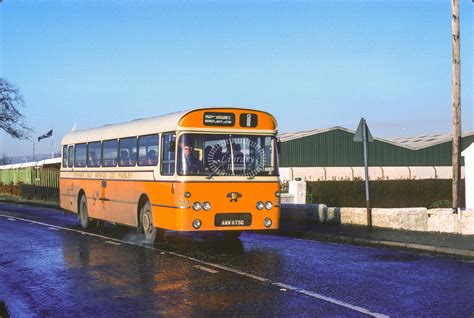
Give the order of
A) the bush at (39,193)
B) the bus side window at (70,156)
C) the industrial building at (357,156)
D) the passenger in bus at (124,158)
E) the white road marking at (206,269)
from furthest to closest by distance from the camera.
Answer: the industrial building at (357,156) < the bush at (39,193) < the bus side window at (70,156) < the passenger in bus at (124,158) < the white road marking at (206,269)

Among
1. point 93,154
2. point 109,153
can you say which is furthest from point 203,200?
point 93,154

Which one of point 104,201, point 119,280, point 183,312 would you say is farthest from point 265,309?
point 104,201

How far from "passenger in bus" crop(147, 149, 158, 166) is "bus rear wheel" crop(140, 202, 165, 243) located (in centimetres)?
103

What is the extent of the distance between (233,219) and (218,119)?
212 centimetres

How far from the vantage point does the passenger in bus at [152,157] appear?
16047 mm

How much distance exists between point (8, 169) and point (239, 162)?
59678 millimetres

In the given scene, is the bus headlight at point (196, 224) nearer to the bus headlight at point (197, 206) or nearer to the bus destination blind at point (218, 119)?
the bus headlight at point (197, 206)

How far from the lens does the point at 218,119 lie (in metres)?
15.1

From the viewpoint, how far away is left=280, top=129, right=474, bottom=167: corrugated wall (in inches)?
2307

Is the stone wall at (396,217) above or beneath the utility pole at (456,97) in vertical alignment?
beneath

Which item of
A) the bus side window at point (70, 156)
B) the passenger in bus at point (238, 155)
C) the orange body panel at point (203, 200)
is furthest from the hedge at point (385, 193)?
the passenger in bus at point (238, 155)

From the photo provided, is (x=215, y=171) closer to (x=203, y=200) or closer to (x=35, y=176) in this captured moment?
(x=203, y=200)

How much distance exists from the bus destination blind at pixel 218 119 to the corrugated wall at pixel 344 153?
134ft

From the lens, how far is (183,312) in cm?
841
